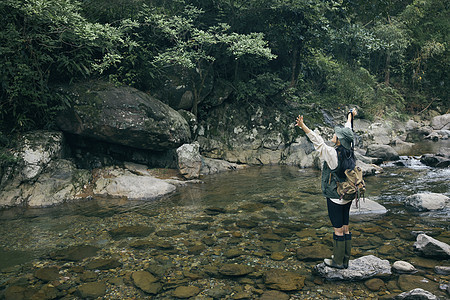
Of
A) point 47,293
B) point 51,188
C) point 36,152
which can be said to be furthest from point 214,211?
point 36,152

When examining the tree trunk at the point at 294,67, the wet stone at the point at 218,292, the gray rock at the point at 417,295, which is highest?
the tree trunk at the point at 294,67

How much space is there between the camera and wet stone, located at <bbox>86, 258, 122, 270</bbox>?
213 inches

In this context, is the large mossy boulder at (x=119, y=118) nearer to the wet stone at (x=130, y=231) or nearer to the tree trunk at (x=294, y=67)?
the wet stone at (x=130, y=231)

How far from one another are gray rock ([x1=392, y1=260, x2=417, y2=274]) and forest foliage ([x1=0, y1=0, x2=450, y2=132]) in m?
4.73

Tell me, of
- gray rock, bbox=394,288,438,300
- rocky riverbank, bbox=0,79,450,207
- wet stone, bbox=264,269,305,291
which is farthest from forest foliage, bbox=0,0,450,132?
wet stone, bbox=264,269,305,291

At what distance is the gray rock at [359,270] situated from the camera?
15.7 feet

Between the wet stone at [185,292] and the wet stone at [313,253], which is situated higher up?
the wet stone at [313,253]

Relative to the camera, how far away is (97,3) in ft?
40.1

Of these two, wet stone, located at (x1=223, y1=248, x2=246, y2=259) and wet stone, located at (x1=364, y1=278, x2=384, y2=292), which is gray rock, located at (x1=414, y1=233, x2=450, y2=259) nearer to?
wet stone, located at (x1=364, y1=278, x2=384, y2=292)

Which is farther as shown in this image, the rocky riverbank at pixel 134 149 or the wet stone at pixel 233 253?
the rocky riverbank at pixel 134 149

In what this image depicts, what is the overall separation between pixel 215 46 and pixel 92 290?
12163 millimetres

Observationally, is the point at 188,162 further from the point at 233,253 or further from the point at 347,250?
the point at 347,250

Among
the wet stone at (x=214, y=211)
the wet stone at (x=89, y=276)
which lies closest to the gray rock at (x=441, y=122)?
the wet stone at (x=214, y=211)

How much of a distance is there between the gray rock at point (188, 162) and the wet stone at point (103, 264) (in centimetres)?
662
